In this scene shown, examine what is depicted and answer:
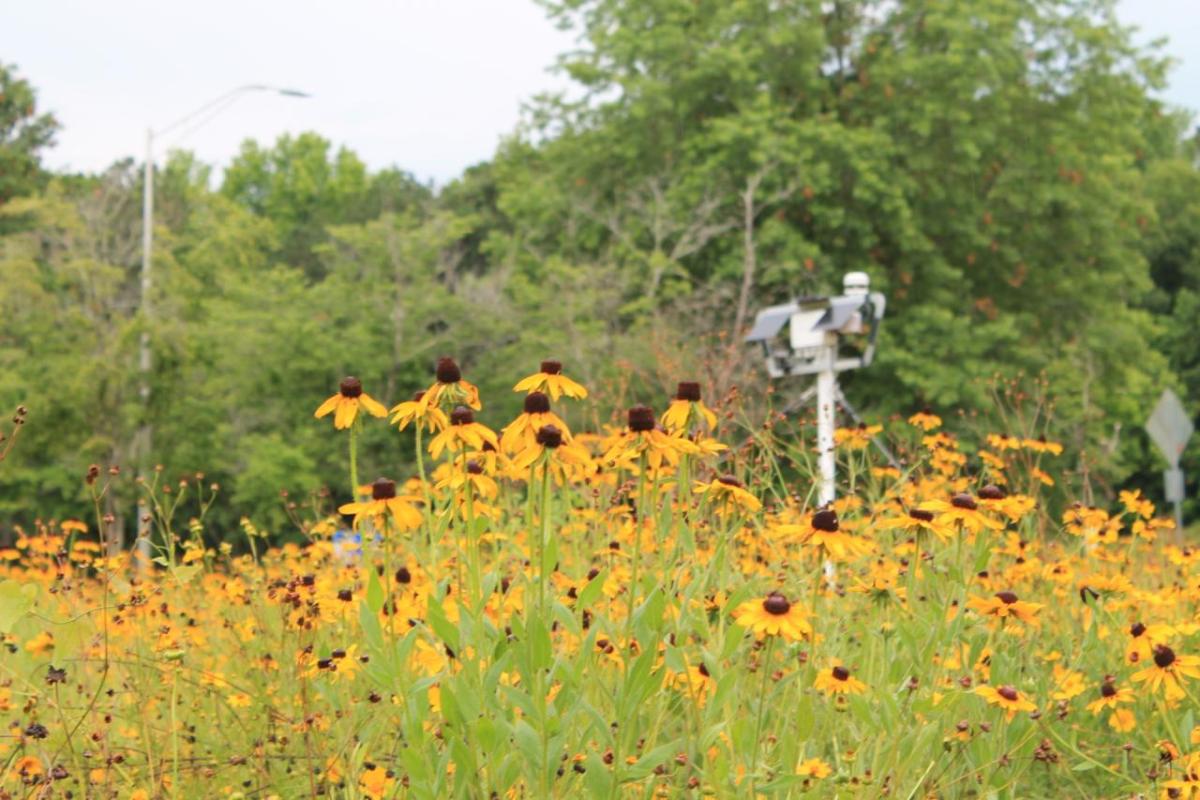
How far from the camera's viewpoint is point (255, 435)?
1867cm

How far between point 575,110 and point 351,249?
4484mm

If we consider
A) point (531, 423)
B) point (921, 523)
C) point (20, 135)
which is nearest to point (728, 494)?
point (921, 523)

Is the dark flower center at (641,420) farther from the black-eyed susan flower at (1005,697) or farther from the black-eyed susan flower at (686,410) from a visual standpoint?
the black-eyed susan flower at (1005,697)

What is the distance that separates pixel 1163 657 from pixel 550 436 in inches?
67.9

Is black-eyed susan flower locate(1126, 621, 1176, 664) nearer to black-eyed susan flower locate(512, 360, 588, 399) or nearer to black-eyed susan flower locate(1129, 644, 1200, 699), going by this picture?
black-eyed susan flower locate(1129, 644, 1200, 699)

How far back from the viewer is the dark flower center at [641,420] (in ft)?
8.96

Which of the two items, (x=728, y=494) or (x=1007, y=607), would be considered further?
(x=1007, y=607)

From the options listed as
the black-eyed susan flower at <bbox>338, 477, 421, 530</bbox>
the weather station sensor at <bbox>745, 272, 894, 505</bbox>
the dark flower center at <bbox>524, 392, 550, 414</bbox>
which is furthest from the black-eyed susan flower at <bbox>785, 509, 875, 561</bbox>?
the weather station sensor at <bbox>745, 272, 894, 505</bbox>

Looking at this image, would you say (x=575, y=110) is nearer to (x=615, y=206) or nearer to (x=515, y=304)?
(x=615, y=206)

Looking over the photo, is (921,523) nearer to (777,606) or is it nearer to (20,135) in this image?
(777,606)

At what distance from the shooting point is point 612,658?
365cm

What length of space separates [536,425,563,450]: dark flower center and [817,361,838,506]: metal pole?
1.74 metres

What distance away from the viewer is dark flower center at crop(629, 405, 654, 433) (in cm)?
273

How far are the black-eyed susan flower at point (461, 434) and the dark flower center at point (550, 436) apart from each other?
0.12 metres
